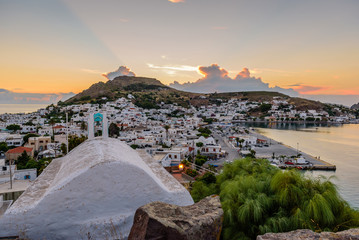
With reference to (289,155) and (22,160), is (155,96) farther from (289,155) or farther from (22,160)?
(22,160)

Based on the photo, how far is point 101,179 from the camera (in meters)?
5.35

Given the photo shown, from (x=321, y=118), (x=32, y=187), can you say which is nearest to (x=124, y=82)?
(x=321, y=118)

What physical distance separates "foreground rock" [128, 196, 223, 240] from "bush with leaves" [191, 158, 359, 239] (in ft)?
8.46

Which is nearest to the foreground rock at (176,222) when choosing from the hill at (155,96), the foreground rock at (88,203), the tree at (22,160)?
the foreground rock at (88,203)

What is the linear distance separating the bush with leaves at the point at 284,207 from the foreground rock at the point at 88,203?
2.38 meters

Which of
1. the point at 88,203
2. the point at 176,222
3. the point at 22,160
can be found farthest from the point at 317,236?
the point at 22,160

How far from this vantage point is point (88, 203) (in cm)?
524

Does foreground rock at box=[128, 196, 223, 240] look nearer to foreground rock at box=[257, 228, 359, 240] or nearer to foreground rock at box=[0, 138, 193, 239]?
foreground rock at box=[257, 228, 359, 240]

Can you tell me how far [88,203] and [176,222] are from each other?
268 centimetres

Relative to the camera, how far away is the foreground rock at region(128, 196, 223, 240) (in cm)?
320

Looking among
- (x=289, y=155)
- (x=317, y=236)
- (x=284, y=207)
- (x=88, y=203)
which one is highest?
(x=317, y=236)

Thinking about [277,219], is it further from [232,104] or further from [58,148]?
[232,104]

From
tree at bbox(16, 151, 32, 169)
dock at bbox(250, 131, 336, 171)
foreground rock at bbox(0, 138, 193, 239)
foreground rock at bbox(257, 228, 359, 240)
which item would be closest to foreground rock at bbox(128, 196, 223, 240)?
foreground rock at bbox(257, 228, 359, 240)

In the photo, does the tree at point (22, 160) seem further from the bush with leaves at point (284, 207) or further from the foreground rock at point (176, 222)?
the foreground rock at point (176, 222)
